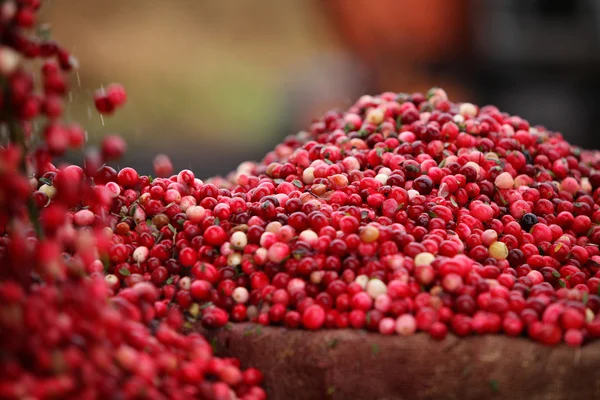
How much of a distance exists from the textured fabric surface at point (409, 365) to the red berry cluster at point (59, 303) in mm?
144

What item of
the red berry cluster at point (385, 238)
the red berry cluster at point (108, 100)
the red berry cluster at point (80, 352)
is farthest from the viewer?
the red berry cluster at point (385, 238)

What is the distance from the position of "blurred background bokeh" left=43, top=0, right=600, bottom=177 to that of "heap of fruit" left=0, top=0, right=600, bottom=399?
→ 2.71 metres

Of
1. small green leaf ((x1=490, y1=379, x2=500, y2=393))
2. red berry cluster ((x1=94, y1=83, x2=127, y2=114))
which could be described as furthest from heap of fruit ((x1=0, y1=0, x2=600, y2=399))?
small green leaf ((x1=490, y1=379, x2=500, y2=393))

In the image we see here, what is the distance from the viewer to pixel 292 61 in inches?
204

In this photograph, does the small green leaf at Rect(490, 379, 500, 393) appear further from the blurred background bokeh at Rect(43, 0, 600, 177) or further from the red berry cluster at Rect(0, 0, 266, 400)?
the blurred background bokeh at Rect(43, 0, 600, 177)

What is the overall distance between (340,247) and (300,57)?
3.94 meters

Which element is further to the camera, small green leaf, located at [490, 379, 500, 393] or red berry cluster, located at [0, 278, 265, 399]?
small green leaf, located at [490, 379, 500, 393]

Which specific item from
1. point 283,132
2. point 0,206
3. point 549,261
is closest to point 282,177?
point 549,261

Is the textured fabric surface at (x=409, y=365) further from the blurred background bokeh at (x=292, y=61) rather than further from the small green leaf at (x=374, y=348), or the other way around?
the blurred background bokeh at (x=292, y=61)

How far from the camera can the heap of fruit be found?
44.9 inches

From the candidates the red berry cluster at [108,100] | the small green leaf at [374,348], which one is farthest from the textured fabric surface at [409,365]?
the red berry cluster at [108,100]

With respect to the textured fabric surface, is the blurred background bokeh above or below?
above

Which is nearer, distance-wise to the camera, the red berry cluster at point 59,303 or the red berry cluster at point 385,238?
the red berry cluster at point 59,303

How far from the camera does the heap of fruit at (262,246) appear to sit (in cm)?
114
